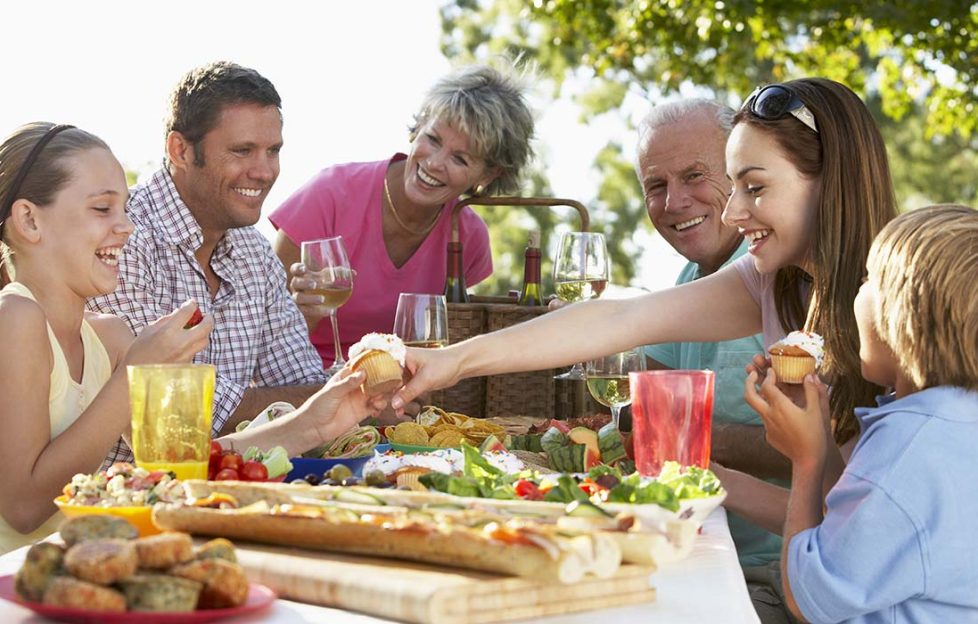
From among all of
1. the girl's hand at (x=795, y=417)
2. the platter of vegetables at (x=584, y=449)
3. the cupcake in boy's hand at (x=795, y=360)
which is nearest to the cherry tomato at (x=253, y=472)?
the platter of vegetables at (x=584, y=449)

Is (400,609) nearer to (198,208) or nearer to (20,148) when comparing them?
(20,148)

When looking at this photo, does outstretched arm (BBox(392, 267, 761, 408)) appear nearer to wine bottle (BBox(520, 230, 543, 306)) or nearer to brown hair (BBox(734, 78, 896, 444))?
brown hair (BBox(734, 78, 896, 444))

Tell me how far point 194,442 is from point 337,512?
2.38 feet

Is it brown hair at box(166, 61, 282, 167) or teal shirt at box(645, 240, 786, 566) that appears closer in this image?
teal shirt at box(645, 240, 786, 566)

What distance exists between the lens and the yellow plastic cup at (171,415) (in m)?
2.41

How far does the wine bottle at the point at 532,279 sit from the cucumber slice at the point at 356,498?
11.5 ft

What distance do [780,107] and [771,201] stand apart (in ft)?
0.80

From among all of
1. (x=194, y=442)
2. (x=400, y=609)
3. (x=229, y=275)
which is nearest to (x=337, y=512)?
(x=400, y=609)

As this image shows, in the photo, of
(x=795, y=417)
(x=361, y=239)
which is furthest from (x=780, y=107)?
(x=361, y=239)

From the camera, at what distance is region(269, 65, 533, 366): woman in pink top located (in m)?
6.03

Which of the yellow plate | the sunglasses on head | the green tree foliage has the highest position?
the green tree foliage

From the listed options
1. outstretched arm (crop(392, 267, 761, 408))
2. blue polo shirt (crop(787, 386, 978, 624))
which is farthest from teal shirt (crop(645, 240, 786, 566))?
blue polo shirt (crop(787, 386, 978, 624))

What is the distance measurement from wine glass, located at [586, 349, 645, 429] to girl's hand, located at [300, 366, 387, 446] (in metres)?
0.76

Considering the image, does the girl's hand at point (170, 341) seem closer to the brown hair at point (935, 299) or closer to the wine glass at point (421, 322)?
the wine glass at point (421, 322)
